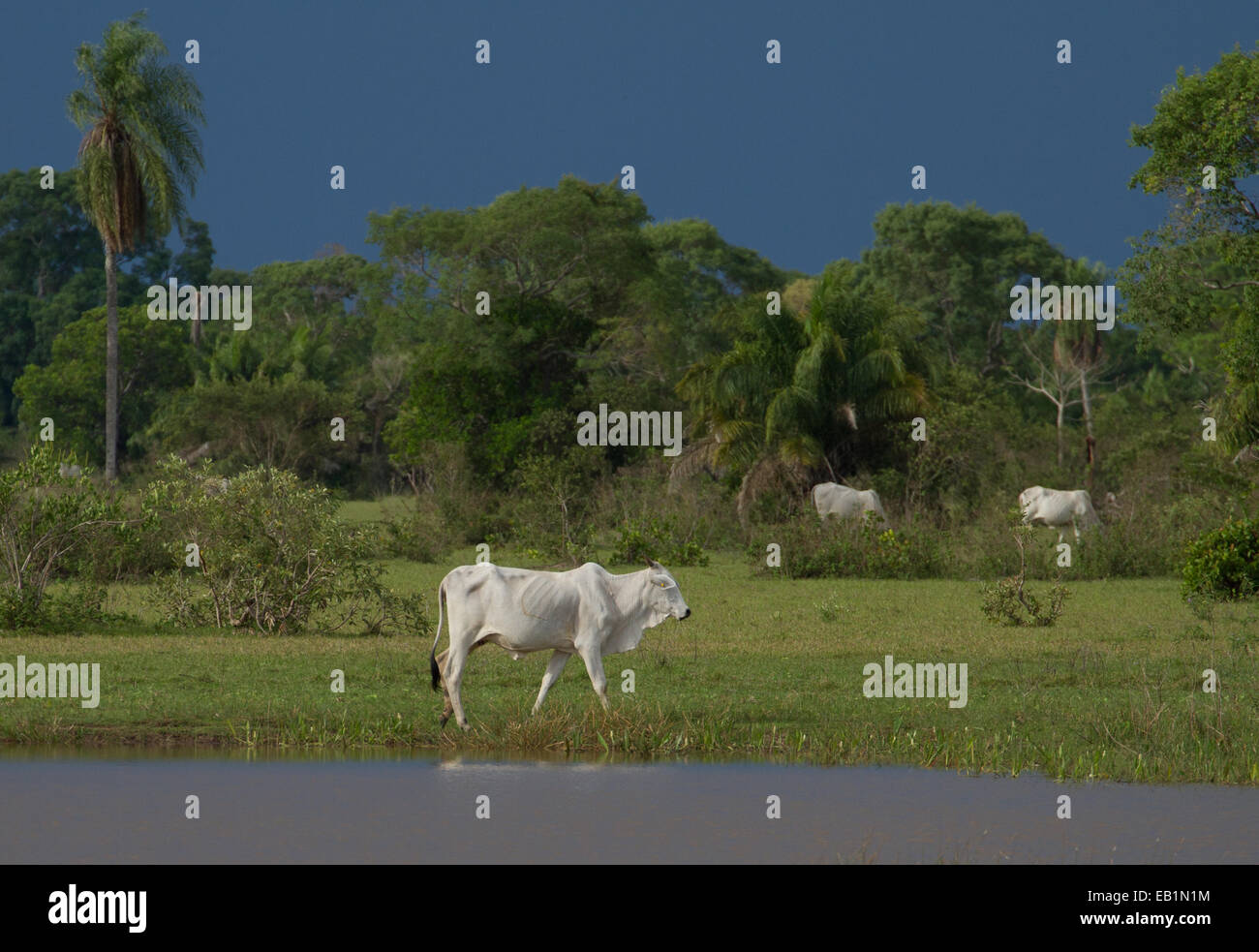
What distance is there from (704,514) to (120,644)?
679 inches

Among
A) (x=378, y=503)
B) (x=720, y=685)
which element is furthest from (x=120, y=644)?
(x=378, y=503)

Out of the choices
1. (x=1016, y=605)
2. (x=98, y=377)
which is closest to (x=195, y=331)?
(x=98, y=377)

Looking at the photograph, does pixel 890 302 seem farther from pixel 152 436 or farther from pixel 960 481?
pixel 152 436

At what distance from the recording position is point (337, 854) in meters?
9.30

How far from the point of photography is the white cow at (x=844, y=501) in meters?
32.1

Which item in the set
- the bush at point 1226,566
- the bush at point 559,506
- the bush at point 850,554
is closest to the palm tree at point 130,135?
the bush at point 559,506

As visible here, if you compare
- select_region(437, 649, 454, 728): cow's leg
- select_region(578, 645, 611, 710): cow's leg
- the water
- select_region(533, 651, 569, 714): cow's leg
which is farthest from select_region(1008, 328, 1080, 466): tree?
the water

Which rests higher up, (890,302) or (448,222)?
(448,222)

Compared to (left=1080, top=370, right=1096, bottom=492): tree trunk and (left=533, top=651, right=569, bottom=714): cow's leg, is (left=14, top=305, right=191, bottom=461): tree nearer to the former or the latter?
(left=1080, top=370, right=1096, bottom=492): tree trunk

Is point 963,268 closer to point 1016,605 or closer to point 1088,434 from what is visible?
point 1088,434

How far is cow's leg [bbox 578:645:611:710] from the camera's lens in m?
12.7

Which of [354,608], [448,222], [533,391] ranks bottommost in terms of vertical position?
[354,608]

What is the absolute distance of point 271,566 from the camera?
63.8 feet

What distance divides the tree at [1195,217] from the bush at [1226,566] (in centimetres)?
394
